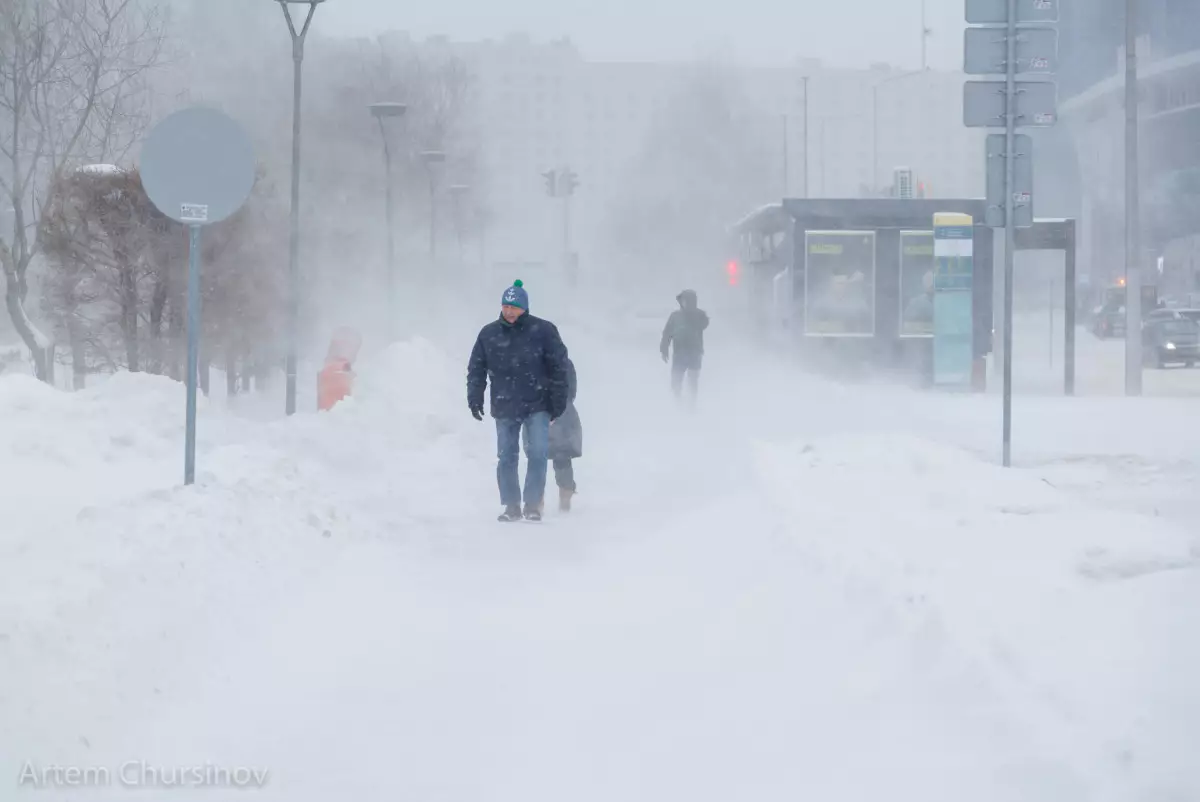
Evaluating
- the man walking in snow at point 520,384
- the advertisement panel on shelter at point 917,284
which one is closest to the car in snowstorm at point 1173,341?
the advertisement panel on shelter at point 917,284

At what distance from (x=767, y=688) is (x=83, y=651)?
2638mm

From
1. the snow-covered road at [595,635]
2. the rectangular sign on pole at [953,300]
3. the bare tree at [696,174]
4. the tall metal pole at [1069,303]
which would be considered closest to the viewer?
the snow-covered road at [595,635]

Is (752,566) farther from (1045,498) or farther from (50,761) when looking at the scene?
(50,761)

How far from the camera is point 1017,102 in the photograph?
38.0 feet

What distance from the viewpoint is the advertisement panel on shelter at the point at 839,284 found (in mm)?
25312

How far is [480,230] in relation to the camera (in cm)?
6231

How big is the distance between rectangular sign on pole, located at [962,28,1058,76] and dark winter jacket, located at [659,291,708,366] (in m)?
7.44

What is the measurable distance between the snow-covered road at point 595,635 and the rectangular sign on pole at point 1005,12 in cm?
359

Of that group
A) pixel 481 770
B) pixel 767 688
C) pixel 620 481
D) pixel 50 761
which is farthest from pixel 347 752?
pixel 620 481

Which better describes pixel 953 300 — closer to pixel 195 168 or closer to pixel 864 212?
pixel 864 212

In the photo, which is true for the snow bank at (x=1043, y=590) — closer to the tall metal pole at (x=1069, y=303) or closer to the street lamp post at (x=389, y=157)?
the tall metal pole at (x=1069, y=303)

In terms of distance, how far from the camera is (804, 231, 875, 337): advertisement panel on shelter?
25312 millimetres

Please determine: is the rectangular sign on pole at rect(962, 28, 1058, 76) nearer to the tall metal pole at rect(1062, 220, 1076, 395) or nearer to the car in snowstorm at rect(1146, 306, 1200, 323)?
the tall metal pole at rect(1062, 220, 1076, 395)

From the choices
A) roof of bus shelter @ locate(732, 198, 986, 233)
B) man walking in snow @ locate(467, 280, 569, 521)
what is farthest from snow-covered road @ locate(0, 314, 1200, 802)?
roof of bus shelter @ locate(732, 198, 986, 233)
